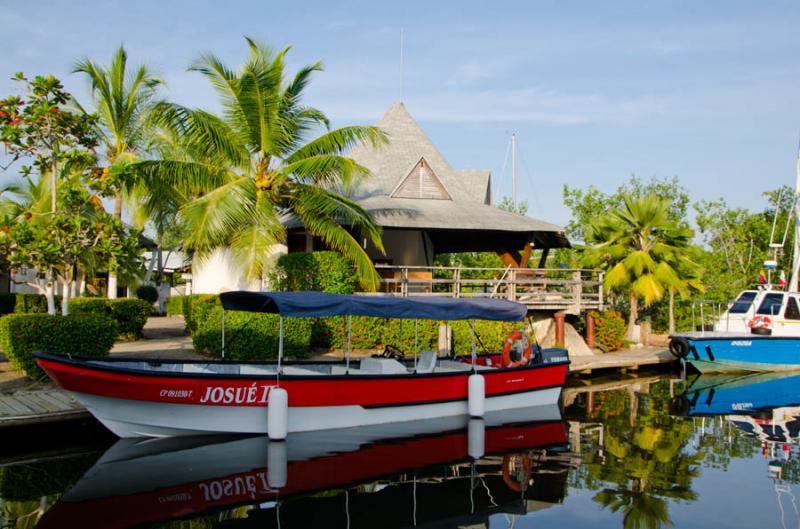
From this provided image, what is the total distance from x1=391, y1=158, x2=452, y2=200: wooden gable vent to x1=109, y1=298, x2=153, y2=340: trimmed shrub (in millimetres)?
10000

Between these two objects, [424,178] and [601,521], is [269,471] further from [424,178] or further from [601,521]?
[424,178]

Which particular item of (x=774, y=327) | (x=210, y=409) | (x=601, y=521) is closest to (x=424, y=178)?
(x=774, y=327)

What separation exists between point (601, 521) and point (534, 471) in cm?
248

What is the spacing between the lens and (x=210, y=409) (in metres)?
12.5

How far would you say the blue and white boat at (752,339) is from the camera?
2411 cm

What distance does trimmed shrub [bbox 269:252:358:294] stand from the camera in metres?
20.6

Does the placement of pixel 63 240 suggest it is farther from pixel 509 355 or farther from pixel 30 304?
pixel 30 304

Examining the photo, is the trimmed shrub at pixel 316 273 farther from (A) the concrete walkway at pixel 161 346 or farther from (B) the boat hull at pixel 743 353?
(B) the boat hull at pixel 743 353

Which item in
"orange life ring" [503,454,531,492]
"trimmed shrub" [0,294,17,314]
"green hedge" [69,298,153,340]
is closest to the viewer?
"orange life ring" [503,454,531,492]

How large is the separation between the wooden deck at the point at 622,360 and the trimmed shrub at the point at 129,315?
14.0m

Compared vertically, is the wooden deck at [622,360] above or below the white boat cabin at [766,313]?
below

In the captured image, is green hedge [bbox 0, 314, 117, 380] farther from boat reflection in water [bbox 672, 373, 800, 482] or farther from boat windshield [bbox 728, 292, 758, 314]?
boat windshield [bbox 728, 292, 758, 314]

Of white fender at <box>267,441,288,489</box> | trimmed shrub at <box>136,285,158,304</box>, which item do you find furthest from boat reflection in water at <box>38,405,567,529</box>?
trimmed shrub at <box>136,285,158,304</box>

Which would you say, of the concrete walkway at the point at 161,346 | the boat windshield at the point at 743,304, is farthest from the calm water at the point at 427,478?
the boat windshield at the point at 743,304
